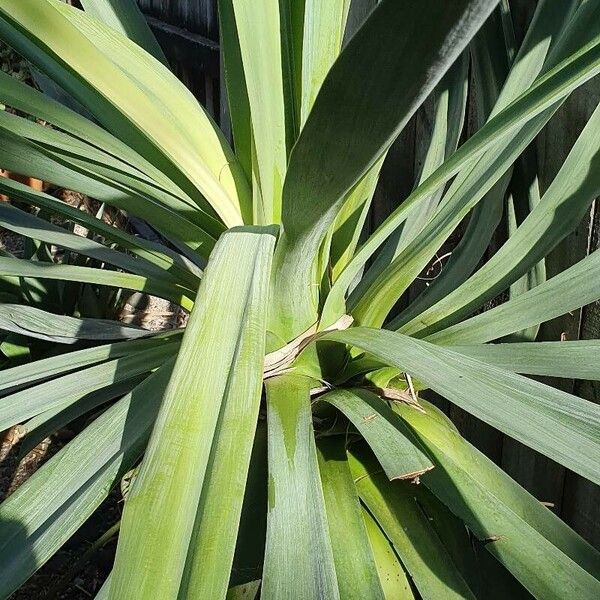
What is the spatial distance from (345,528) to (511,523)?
17 centimetres

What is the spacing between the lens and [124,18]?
1.20 metres

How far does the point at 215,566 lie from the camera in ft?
1.68

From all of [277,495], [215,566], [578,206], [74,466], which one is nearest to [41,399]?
[74,466]

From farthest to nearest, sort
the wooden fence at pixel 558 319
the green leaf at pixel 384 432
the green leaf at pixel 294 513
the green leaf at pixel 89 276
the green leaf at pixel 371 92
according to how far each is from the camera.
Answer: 1. the wooden fence at pixel 558 319
2. the green leaf at pixel 89 276
3. the green leaf at pixel 384 432
4. the green leaf at pixel 294 513
5. the green leaf at pixel 371 92

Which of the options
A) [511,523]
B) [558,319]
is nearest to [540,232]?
[558,319]

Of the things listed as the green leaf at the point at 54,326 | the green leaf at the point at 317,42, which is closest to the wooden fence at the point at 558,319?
the green leaf at the point at 317,42

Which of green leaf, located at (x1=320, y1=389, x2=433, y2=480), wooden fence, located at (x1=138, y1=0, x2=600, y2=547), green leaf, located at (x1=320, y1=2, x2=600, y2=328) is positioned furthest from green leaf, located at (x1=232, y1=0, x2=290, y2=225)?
wooden fence, located at (x1=138, y1=0, x2=600, y2=547)

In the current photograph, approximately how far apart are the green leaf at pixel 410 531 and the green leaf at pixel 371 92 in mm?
392

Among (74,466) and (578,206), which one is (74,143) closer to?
(74,466)

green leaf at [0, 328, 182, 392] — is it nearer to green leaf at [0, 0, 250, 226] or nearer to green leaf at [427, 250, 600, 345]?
green leaf at [0, 0, 250, 226]

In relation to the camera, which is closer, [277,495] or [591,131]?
[277,495]

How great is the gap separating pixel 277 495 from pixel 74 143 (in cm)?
52

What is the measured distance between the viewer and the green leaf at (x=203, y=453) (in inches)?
19.8

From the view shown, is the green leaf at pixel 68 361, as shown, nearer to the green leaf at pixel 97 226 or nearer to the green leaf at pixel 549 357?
the green leaf at pixel 97 226
